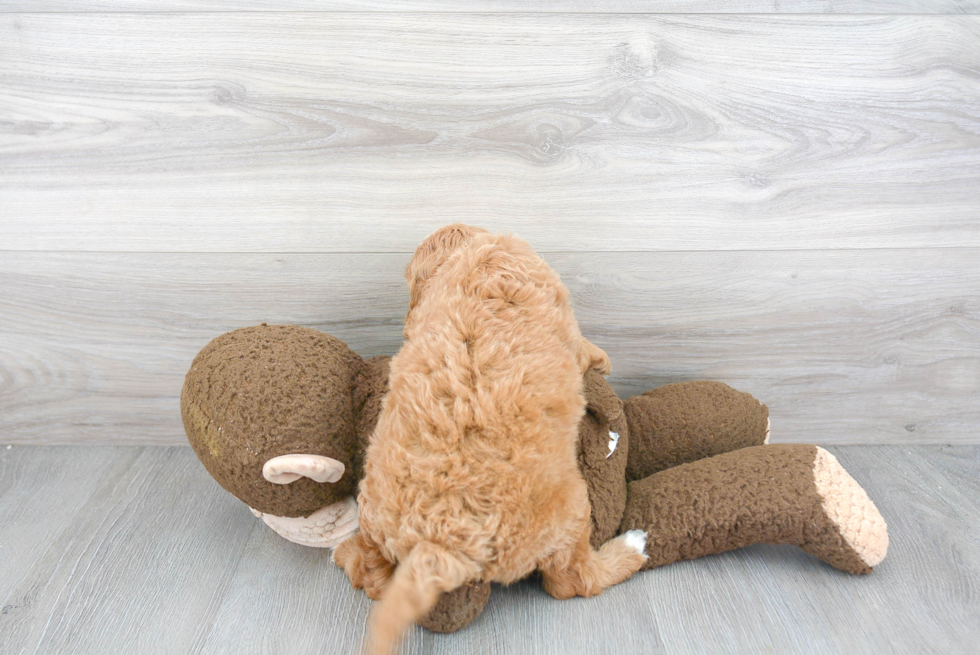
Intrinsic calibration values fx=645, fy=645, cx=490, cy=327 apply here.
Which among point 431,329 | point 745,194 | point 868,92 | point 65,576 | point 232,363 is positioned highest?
point 868,92

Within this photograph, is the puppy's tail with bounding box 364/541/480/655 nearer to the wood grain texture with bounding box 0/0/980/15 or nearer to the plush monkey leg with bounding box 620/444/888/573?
the plush monkey leg with bounding box 620/444/888/573

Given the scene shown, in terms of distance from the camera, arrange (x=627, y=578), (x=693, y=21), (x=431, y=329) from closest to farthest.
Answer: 1. (x=431, y=329)
2. (x=627, y=578)
3. (x=693, y=21)

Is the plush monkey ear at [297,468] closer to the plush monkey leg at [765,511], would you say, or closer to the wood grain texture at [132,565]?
the wood grain texture at [132,565]

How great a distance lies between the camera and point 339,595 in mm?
796

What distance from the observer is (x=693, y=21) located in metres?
0.92

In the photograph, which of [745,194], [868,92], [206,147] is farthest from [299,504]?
[868,92]

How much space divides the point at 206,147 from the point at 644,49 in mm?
658

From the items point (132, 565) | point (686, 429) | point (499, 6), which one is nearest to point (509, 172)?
point (499, 6)

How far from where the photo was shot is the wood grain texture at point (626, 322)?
1013 millimetres

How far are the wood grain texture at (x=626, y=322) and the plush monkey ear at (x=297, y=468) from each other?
1.00ft

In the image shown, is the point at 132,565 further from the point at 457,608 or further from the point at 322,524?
the point at 457,608

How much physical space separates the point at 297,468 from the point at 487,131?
54 cm

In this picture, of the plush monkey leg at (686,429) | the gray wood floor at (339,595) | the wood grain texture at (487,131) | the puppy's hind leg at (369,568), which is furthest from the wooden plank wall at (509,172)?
the puppy's hind leg at (369,568)

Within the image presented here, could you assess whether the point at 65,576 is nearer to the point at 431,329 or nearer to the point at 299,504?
the point at 299,504
